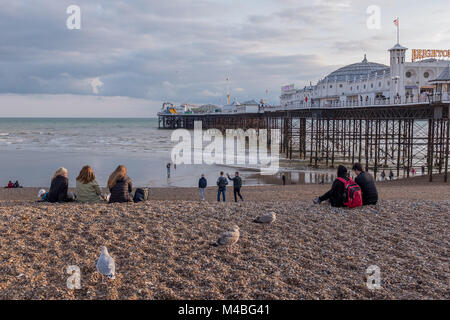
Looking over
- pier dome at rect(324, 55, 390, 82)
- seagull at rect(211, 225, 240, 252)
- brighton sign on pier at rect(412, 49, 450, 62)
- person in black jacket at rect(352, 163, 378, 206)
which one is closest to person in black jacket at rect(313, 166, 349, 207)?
person in black jacket at rect(352, 163, 378, 206)

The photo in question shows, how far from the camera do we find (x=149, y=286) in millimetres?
4746

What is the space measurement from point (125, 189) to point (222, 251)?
134 inches

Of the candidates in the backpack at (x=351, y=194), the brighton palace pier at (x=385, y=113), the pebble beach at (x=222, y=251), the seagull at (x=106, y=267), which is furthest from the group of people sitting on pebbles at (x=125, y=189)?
the brighton palace pier at (x=385, y=113)

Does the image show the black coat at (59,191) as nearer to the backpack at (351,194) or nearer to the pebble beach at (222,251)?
the pebble beach at (222,251)

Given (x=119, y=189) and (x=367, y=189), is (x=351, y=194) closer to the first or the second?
(x=367, y=189)

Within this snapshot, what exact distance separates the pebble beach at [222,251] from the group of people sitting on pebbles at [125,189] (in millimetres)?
250

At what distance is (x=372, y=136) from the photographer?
4147cm

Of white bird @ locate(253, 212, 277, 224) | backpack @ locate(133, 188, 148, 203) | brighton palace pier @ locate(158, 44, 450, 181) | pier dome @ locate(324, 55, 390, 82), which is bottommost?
white bird @ locate(253, 212, 277, 224)

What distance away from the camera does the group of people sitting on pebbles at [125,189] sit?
8180 millimetres

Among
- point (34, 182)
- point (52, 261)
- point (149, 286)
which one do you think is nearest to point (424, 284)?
point (149, 286)

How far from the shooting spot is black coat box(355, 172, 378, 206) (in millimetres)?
8309

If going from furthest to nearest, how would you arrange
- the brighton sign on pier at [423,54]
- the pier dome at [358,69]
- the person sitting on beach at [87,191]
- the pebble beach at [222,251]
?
1. the pier dome at [358,69]
2. the brighton sign on pier at [423,54]
3. the person sitting on beach at [87,191]
4. the pebble beach at [222,251]

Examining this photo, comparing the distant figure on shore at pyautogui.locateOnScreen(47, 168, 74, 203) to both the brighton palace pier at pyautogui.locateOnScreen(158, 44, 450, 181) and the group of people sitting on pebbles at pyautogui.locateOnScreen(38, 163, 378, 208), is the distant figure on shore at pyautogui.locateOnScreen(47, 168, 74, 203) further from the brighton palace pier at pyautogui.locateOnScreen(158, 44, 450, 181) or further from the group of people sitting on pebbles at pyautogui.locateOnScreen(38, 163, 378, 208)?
the brighton palace pier at pyautogui.locateOnScreen(158, 44, 450, 181)
